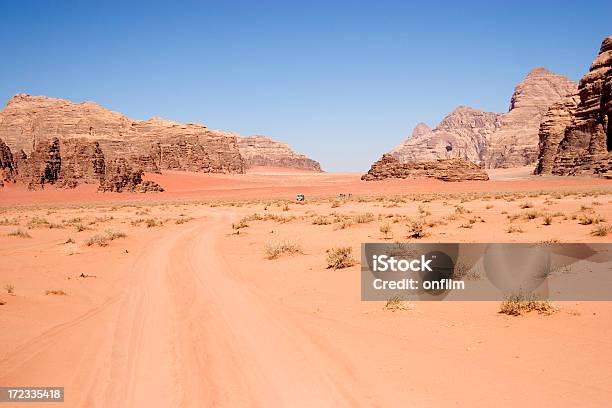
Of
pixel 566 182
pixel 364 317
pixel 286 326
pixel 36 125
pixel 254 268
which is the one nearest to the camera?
pixel 286 326

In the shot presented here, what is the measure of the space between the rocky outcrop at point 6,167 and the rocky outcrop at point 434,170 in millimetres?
63345

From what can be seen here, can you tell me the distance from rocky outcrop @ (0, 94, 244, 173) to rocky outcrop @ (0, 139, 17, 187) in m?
21.8

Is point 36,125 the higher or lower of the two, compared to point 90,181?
higher

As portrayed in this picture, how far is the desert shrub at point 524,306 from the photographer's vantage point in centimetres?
618

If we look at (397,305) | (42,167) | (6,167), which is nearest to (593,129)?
(397,305)

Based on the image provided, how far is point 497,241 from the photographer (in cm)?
1243

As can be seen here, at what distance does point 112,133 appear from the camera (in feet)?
352

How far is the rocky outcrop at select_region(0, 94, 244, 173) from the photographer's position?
4053 inches

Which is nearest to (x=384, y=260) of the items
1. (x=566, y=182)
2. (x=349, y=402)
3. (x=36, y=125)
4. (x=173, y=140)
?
(x=349, y=402)

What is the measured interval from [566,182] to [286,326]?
199ft

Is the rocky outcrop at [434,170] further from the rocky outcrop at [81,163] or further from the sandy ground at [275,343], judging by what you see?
the sandy ground at [275,343]

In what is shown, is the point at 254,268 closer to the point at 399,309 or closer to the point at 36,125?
the point at 399,309

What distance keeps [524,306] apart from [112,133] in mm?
115892

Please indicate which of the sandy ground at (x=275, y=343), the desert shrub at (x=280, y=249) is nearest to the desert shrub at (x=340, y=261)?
the sandy ground at (x=275, y=343)
